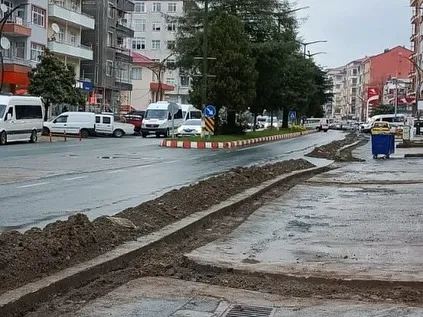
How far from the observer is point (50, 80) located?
188 ft

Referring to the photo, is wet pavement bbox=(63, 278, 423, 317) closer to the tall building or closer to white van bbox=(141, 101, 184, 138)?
white van bbox=(141, 101, 184, 138)

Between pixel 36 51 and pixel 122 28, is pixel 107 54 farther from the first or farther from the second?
pixel 36 51

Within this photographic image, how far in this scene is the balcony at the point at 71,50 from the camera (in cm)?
6700

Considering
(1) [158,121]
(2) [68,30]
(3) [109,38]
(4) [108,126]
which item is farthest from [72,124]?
(3) [109,38]

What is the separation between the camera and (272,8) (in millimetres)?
53594

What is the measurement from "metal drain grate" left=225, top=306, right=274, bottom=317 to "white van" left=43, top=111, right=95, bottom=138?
47.9 meters

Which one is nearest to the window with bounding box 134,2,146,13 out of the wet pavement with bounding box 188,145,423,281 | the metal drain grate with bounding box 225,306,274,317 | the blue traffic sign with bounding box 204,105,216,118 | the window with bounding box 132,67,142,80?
the window with bounding box 132,67,142,80

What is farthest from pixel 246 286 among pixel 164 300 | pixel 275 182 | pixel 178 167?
pixel 178 167

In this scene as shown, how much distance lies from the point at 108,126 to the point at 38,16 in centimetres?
1297

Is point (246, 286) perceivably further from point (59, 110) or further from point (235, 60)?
point (59, 110)

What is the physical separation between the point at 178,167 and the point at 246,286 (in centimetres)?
1757

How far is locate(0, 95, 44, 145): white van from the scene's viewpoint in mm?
40062

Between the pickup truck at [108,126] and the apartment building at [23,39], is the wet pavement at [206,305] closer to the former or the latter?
the pickup truck at [108,126]

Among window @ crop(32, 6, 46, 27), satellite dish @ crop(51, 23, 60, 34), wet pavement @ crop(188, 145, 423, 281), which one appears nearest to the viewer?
wet pavement @ crop(188, 145, 423, 281)
